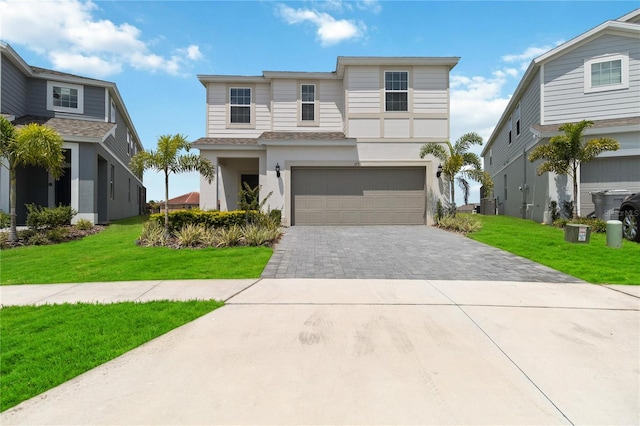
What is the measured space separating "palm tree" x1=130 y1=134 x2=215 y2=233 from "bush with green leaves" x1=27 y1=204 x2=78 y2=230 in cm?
384

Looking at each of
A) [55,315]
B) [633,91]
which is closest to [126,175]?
[55,315]

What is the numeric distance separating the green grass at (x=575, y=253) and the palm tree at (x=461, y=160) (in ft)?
8.81

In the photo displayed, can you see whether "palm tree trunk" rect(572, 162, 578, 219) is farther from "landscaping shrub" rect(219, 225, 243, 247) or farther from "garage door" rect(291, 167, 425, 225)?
"landscaping shrub" rect(219, 225, 243, 247)

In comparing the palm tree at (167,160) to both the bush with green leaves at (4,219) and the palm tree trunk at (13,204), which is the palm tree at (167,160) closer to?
the palm tree trunk at (13,204)

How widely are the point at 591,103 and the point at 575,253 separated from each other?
390 inches

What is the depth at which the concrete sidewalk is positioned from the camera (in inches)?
96.7

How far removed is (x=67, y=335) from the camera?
12.2 ft

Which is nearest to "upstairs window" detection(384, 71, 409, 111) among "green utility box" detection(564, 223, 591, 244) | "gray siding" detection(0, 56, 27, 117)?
"green utility box" detection(564, 223, 591, 244)

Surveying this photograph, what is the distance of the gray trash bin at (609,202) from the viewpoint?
1216 centimetres

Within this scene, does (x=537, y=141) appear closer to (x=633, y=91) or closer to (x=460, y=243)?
(x=633, y=91)

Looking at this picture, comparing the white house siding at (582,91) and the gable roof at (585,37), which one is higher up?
the gable roof at (585,37)

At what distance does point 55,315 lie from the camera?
4398mm

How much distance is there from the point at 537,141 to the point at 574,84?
115 inches

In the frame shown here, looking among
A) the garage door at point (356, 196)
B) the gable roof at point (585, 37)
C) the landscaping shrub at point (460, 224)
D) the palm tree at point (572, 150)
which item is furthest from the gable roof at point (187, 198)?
Answer: the palm tree at point (572, 150)
